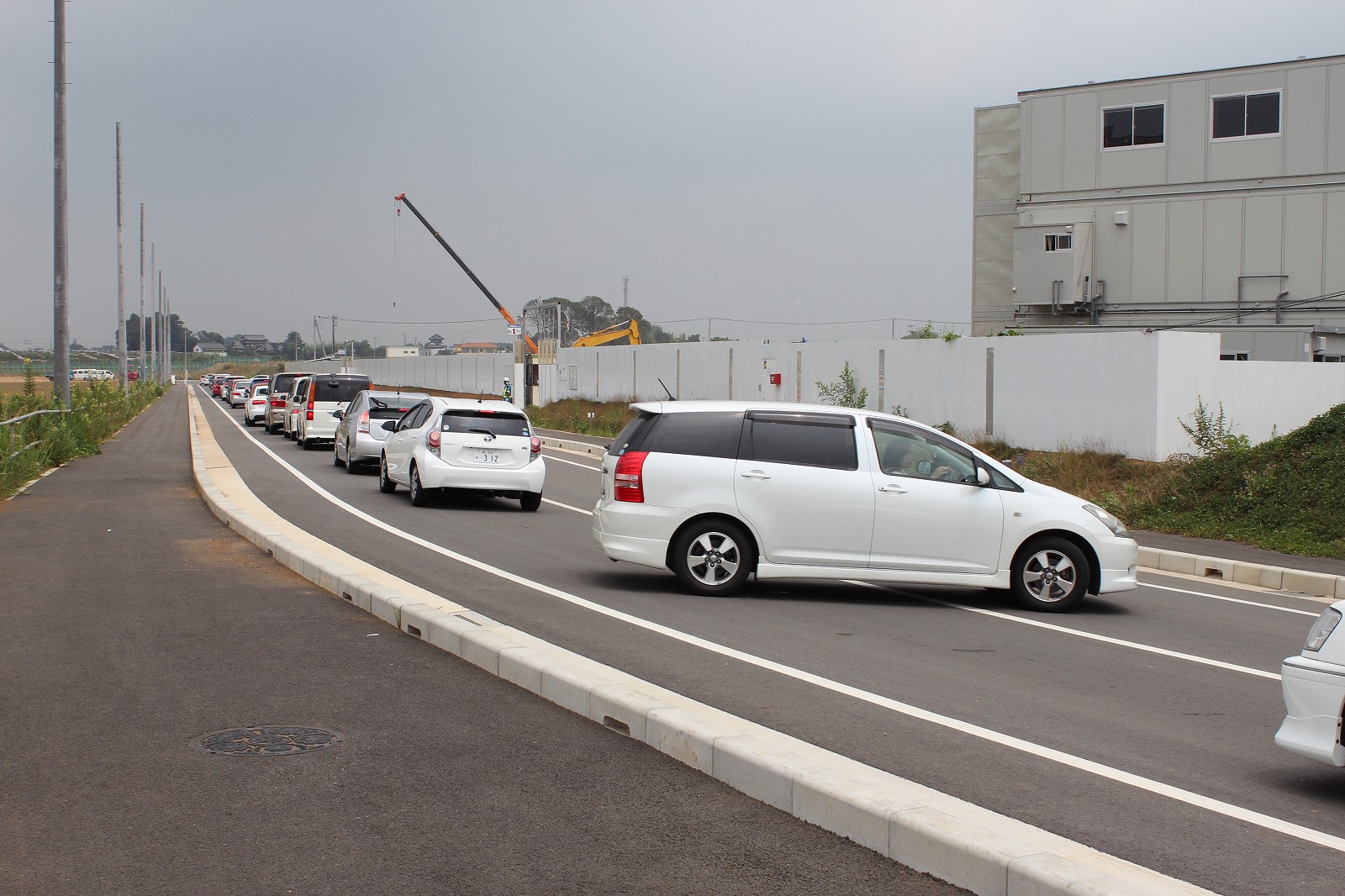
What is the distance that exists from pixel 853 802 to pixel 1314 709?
230 centimetres

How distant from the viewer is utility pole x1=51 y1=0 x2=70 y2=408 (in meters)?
27.2

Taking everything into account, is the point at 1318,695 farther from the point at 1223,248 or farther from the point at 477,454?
the point at 1223,248

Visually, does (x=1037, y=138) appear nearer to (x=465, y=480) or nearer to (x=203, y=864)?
(x=465, y=480)

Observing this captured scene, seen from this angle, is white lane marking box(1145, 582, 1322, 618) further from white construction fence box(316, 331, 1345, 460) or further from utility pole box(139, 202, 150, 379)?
utility pole box(139, 202, 150, 379)

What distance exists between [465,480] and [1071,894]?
15.1m

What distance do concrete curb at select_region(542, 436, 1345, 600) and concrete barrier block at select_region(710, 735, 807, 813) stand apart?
9.62m

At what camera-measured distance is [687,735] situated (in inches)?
225

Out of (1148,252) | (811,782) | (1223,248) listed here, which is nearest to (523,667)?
(811,782)

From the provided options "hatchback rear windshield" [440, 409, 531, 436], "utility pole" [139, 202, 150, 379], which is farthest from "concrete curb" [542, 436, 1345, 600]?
"utility pole" [139, 202, 150, 379]

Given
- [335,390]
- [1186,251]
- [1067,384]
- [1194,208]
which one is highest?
[1194,208]

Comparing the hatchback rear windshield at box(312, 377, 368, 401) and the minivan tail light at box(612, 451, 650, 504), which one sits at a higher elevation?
the hatchback rear windshield at box(312, 377, 368, 401)

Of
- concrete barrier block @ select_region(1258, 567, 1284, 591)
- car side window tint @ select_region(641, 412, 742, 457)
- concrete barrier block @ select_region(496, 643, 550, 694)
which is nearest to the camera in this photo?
concrete barrier block @ select_region(496, 643, 550, 694)

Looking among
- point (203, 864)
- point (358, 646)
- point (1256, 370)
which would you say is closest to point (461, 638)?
point (358, 646)

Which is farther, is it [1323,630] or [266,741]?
[266,741]
